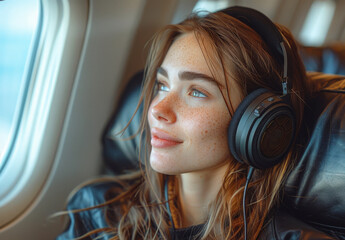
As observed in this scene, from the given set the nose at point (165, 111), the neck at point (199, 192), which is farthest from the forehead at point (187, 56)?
the neck at point (199, 192)

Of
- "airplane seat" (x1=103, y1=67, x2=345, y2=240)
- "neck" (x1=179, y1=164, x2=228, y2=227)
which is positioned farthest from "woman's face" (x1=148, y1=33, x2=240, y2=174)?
"airplane seat" (x1=103, y1=67, x2=345, y2=240)

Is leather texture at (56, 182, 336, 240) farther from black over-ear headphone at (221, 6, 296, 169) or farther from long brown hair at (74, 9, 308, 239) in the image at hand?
black over-ear headphone at (221, 6, 296, 169)

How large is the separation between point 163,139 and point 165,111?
9 cm

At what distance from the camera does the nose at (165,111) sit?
111 cm

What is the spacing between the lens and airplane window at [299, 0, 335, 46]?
3814 millimetres

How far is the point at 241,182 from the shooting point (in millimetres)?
1197

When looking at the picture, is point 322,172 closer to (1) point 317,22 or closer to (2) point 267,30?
(2) point 267,30

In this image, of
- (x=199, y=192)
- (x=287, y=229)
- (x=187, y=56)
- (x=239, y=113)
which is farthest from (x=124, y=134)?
(x=287, y=229)

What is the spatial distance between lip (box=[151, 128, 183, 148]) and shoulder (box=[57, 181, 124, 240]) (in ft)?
1.50

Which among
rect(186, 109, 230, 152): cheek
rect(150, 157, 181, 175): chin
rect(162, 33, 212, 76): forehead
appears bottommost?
rect(150, 157, 181, 175): chin

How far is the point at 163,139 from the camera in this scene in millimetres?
1133

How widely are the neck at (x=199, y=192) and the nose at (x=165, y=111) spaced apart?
0.83 ft

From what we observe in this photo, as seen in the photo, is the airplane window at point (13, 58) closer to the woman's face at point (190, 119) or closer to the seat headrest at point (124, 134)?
the seat headrest at point (124, 134)

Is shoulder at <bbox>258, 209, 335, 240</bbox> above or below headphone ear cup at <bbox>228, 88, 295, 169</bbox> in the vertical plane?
below
